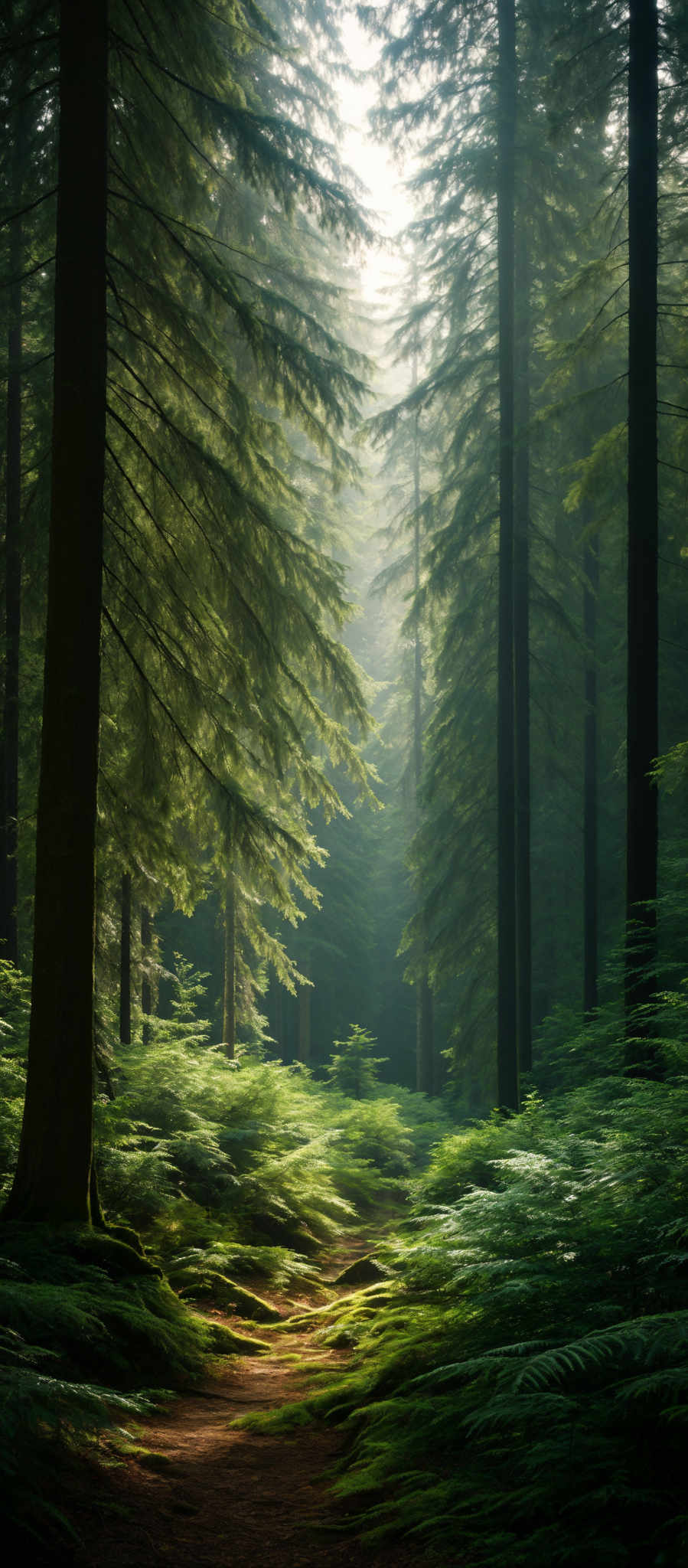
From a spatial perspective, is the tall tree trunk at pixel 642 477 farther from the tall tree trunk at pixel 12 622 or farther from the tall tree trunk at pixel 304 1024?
the tall tree trunk at pixel 304 1024

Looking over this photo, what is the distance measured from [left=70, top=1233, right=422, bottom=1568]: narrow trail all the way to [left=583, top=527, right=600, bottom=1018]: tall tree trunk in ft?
31.8

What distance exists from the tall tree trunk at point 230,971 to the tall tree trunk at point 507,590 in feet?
12.4

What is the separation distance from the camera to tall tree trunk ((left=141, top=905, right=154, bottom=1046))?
13.0 meters

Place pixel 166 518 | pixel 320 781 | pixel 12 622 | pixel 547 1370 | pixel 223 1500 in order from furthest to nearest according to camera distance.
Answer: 1. pixel 12 622
2. pixel 320 781
3. pixel 166 518
4. pixel 223 1500
5. pixel 547 1370

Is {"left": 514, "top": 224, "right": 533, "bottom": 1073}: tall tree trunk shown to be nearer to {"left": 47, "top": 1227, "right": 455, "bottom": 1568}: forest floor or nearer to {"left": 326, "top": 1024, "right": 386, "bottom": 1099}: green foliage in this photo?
{"left": 326, "top": 1024, "right": 386, "bottom": 1099}: green foliage

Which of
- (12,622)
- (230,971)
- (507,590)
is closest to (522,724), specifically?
(507,590)

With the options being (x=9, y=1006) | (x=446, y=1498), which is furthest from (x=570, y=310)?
(x=446, y=1498)

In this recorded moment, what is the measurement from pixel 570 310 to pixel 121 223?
860cm

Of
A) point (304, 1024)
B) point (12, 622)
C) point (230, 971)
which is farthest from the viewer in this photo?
point (304, 1024)

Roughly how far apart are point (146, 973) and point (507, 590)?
23.9 feet

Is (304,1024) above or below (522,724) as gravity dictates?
below

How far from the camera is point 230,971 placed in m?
14.2

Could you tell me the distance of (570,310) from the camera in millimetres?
13281

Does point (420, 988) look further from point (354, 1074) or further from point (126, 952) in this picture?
point (126, 952)
